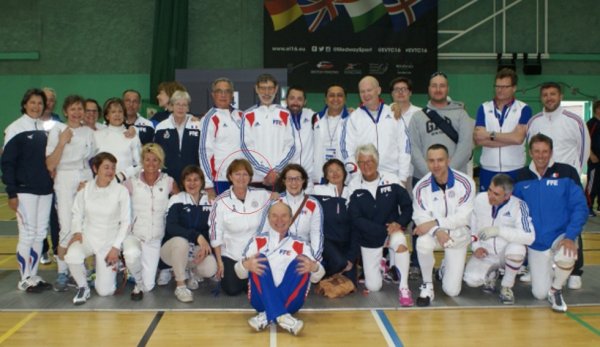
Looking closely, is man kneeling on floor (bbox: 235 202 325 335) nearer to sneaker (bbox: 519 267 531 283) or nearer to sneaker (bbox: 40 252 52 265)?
sneaker (bbox: 519 267 531 283)

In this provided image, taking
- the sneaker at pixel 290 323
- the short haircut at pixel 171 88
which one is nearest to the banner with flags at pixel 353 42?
the short haircut at pixel 171 88

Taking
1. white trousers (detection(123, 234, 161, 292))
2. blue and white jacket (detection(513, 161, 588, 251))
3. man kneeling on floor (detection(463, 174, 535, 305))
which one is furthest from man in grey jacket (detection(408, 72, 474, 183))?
white trousers (detection(123, 234, 161, 292))

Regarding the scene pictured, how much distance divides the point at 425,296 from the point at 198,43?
1128 centimetres

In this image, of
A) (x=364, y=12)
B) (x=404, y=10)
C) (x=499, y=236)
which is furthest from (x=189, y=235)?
(x=404, y=10)

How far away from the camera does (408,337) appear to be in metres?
3.97

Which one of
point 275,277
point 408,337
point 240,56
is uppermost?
point 240,56

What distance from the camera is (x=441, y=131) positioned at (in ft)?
18.0

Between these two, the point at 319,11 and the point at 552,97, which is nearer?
the point at 552,97

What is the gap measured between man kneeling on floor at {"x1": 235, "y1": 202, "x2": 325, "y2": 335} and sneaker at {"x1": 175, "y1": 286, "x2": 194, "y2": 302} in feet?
1.74

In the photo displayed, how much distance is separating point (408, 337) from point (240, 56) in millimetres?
Answer: 11552

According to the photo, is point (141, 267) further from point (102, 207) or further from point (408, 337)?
point (408, 337)

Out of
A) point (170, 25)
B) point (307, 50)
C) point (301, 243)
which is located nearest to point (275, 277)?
point (301, 243)

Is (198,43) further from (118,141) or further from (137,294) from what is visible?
(137,294)

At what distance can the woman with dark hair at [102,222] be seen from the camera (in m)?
4.97
